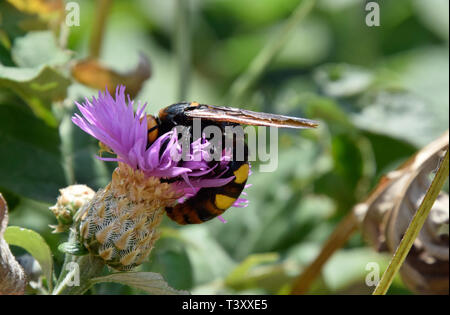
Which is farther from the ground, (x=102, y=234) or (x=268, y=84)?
(x=268, y=84)

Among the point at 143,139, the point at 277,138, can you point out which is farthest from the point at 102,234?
the point at 277,138

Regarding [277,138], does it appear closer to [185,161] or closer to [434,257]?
[434,257]

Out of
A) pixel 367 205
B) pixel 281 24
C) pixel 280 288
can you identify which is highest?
pixel 281 24

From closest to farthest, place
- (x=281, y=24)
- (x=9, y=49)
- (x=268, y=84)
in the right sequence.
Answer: (x=9, y=49), (x=268, y=84), (x=281, y=24)

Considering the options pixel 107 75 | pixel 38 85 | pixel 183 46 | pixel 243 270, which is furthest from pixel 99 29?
pixel 243 270

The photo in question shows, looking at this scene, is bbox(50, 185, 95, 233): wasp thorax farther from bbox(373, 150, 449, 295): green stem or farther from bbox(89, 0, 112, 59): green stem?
bbox(89, 0, 112, 59): green stem

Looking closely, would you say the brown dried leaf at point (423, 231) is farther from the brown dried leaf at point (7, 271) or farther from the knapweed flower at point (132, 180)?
the brown dried leaf at point (7, 271)

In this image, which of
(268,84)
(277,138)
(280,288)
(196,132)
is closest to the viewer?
(196,132)

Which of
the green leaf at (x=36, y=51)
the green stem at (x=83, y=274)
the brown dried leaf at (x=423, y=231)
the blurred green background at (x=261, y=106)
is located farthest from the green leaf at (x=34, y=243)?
the brown dried leaf at (x=423, y=231)
